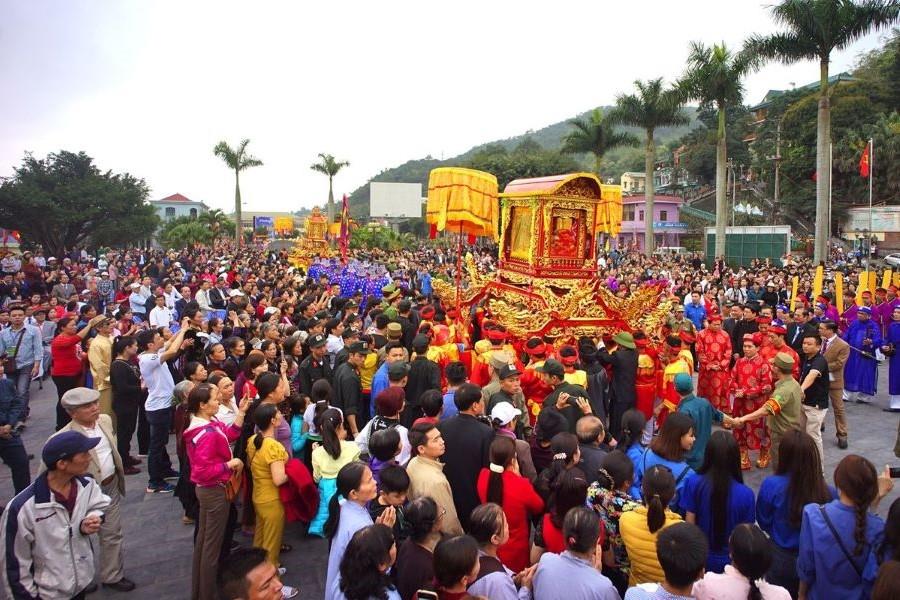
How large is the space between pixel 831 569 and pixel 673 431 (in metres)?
0.96

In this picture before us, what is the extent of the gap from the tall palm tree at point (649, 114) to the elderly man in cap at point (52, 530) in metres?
26.5

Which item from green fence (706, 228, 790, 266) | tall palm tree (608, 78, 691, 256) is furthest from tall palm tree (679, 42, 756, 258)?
green fence (706, 228, 790, 266)

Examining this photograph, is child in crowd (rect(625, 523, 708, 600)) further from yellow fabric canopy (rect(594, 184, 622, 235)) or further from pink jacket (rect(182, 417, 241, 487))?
yellow fabric canopy (rect(594, 184, 622, 235))

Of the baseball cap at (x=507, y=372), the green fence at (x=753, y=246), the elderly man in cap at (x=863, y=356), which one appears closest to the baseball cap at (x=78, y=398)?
the baseball cap at (x=507, y=372)

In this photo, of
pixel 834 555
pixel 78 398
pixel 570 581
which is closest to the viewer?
pixel 570 581

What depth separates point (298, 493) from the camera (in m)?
3.65

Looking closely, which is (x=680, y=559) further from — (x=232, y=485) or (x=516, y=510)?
(x=232, y=485)

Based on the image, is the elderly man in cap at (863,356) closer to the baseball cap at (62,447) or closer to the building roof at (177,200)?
the baseball cap at (62,447)

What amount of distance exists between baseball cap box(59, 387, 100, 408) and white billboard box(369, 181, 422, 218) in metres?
62.5

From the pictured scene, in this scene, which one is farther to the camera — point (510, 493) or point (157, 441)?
point (157, 441)

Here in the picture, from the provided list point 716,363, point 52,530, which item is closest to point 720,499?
point 52,530

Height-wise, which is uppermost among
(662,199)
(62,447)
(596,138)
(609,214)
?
(596,138)

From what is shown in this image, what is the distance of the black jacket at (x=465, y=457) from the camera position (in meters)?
3.65

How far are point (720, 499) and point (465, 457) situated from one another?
1494mm
